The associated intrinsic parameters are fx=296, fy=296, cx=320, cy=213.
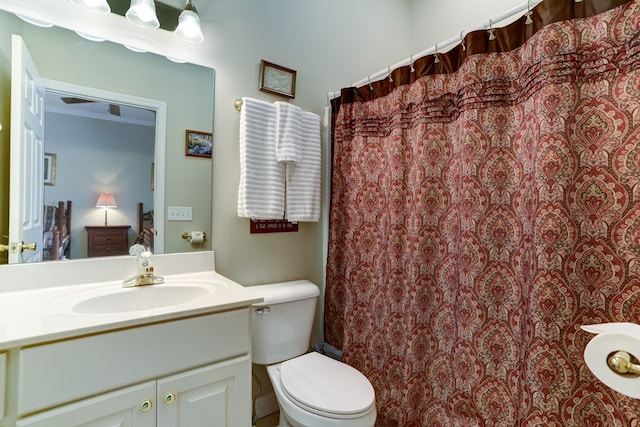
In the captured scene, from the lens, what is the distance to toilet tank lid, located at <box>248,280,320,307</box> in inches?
56.9

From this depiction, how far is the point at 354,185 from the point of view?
5.50 feet

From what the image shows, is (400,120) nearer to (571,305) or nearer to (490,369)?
(571,305)

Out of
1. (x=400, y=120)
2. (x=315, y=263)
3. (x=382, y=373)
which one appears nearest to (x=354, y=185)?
(x=400, y=120)

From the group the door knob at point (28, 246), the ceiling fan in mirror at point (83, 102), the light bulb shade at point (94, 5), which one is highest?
the light bulb shade at point (94, 5)

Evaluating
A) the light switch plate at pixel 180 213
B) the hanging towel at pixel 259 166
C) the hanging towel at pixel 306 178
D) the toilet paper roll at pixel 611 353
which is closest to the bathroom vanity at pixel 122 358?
the light switch plate at pixel 180 213

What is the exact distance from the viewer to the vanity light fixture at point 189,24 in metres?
1.32

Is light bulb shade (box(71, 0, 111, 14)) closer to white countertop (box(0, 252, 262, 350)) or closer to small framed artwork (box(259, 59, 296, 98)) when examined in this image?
small framed artwork (box(259, 59, 296, 98))

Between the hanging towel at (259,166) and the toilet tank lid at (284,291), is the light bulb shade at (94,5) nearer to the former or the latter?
the hanging towel at (259,166)

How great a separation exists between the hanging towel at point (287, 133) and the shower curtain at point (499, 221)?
1.06ft

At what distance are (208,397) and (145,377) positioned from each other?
0.22m

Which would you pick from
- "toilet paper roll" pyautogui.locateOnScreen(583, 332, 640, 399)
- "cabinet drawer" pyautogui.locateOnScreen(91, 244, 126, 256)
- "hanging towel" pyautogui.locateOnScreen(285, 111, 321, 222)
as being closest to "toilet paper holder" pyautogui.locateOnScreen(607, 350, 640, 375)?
"toilet paper roll" pyautogui.locateOnScreen(583, 332, 640, 399)

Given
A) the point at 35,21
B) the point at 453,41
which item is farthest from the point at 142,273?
the point at 453,41

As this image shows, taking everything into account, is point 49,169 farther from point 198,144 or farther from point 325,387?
point 325,387

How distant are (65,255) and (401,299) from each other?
147cm
